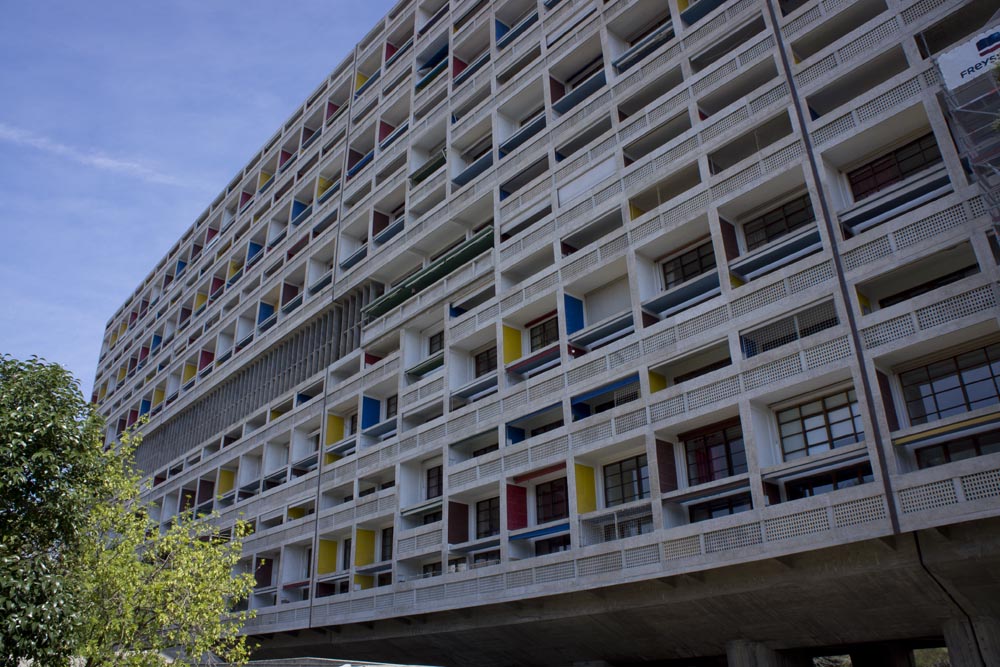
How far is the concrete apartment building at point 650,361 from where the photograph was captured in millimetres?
17891

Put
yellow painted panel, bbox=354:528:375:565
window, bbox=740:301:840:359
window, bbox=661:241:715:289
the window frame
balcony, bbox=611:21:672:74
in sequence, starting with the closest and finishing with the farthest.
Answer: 1. the window frame
2. window, bbox=740:301:840:359
3. window, bbox=661:241:715:289
4. balcony, bbox=611:21:672:74
5. yellow painted panel, bbox=354:528:375:565

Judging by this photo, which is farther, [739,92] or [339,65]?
[339,65]

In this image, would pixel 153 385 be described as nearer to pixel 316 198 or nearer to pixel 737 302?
pixel 316 198

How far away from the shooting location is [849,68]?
69.2 feet

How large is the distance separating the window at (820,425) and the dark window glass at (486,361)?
39.6 ft

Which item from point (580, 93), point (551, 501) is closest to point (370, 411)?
point (551, 501)

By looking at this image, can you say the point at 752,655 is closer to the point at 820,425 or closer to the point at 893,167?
the point at 820,425

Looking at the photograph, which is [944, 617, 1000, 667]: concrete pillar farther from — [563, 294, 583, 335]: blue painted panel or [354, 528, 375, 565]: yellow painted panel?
[354, 528, 375, 565]: yellow painted panel

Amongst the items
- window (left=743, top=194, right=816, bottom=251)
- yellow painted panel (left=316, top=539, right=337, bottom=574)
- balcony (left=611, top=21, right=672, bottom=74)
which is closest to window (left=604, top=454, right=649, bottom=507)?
window (left=743, top=194, right=816, bottom=251)

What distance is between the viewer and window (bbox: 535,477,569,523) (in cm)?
2519

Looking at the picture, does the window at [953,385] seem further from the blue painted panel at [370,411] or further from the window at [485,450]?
the blue painted panel at [370,411]

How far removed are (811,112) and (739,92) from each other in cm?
299

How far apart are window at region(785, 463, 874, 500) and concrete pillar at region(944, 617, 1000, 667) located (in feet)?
11.2

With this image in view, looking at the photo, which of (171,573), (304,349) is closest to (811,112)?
(171,573)
